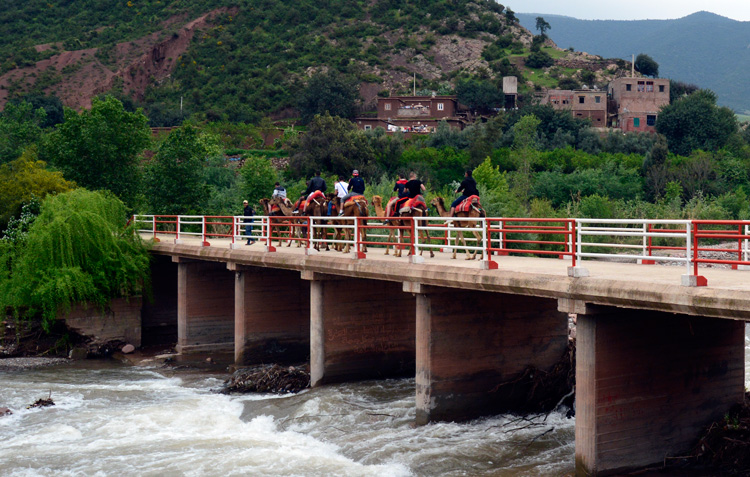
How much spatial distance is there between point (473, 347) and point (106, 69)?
12890 centimetres

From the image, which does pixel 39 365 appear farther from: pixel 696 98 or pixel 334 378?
pixel 696 98

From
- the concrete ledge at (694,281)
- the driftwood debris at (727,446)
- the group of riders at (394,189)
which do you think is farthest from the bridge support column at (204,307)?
the concrete ledge at (694,281)

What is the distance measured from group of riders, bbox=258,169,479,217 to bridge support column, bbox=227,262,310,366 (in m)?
2.42

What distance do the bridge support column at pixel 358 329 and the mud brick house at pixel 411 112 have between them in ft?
268

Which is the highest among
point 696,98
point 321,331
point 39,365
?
point 696,98

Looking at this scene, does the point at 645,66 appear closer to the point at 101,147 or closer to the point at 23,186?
the point at 101,147

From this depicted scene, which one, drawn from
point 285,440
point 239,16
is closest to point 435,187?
point 285,440

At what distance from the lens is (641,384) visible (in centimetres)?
1410

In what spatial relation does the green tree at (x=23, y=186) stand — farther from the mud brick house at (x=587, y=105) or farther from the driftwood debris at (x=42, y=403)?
the mud brick house at (x=587, y=105)

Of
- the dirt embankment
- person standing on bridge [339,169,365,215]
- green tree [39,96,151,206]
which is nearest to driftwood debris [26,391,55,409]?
person standing on bridge [339,169,365,215]

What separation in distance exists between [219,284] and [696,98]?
3024 inches

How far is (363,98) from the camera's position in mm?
119375

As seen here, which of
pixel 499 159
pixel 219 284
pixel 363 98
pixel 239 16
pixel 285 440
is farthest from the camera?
pixel 239 16

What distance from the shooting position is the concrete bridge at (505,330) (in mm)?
13641
